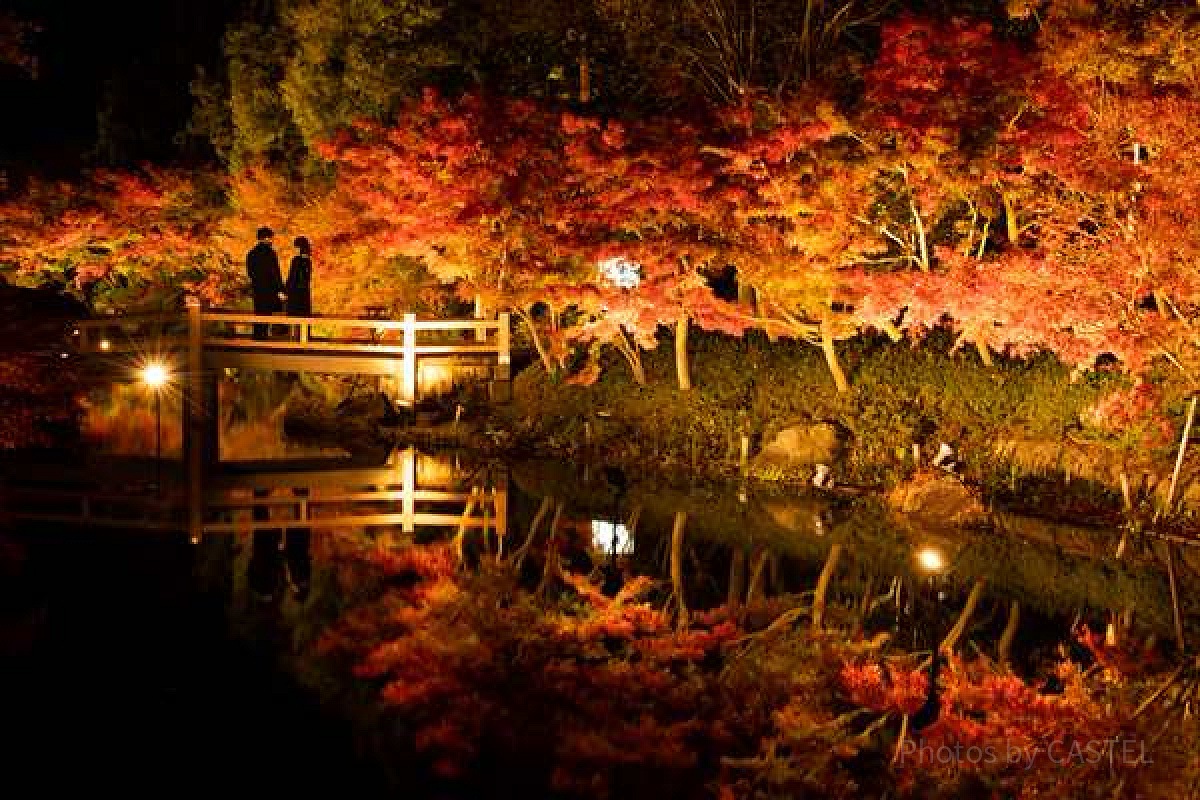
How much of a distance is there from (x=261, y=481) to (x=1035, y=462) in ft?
30.6

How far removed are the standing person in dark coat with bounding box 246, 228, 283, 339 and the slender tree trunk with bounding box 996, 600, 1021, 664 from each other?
34.7 feet

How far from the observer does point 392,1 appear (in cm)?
1961

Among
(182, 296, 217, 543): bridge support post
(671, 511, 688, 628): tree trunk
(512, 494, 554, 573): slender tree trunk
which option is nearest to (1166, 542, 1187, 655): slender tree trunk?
(671, 511, 688, 628): tree trunk

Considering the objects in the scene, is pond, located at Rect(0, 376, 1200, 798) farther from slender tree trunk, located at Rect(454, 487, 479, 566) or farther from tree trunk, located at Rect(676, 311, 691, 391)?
tree trunk, located at Rect(676, 311, 691, 391)

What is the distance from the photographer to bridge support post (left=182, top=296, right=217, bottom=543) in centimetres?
1642

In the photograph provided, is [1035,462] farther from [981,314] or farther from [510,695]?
[510,695]

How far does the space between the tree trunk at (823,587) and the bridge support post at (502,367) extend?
675 cm

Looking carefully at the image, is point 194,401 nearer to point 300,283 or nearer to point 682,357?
point 300,283

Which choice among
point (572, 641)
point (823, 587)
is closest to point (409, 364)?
point (823, 587)

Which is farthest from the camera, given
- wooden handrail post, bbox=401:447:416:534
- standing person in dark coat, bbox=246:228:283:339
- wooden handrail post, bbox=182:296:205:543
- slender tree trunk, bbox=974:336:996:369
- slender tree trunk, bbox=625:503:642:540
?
standing person in dark coat, bbox=246:228:283:339

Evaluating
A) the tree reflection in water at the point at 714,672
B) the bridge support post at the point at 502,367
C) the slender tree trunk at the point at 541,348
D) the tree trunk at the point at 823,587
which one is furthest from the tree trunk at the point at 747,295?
the tree trunk at the point at 823,587

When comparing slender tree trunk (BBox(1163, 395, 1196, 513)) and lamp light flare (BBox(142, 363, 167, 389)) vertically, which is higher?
lamp light flare (BBox(142, 363, 167, 389))

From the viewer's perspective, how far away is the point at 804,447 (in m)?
14.4

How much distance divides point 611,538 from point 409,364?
5768 millimetres
